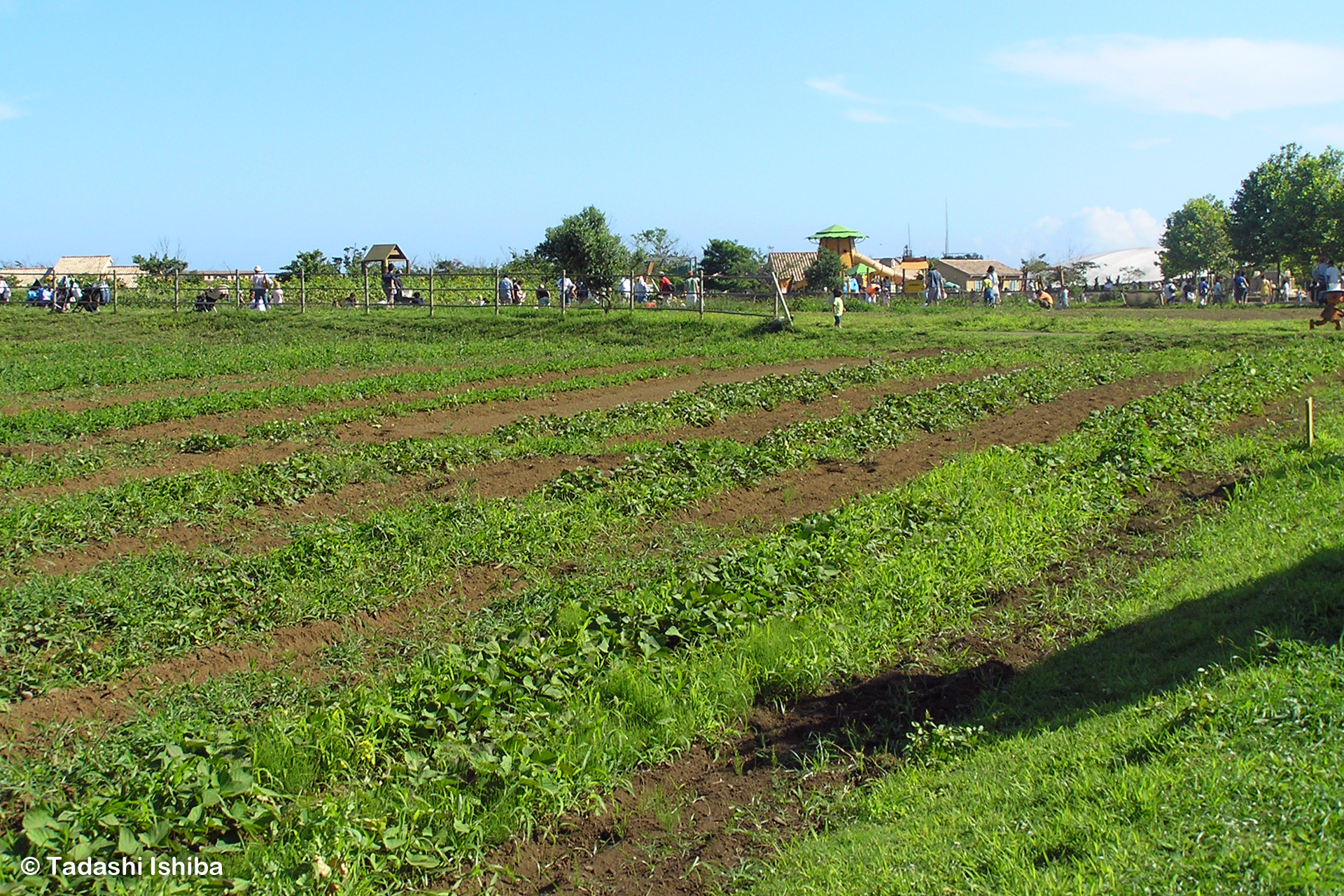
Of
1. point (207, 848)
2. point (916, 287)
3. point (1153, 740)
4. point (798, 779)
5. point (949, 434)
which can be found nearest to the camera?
point (207, 848)

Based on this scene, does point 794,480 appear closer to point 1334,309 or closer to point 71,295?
point 1334,309

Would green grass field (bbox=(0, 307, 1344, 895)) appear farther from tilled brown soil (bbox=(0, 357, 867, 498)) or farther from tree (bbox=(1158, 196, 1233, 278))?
tree (bbox=(1158, 196, 1233, 278))

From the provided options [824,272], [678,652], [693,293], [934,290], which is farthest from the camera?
[824,272]

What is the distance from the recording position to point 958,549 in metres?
9.90

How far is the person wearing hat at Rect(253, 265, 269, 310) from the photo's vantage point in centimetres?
4344

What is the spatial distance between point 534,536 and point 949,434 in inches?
308

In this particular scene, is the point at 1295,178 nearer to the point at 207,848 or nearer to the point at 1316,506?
the point at 1316,506

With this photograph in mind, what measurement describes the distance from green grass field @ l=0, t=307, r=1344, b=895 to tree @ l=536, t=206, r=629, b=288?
2869 cm

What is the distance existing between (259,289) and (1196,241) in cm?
7417

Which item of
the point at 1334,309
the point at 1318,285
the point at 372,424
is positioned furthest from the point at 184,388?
the point at 1318,285

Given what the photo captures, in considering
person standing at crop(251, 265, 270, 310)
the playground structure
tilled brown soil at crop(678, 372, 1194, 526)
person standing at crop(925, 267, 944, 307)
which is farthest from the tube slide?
tilled brown soil at crop(678, 372, 1194, 526)

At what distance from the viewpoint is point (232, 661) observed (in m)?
7.46

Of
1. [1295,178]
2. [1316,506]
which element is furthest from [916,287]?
[1316,506]

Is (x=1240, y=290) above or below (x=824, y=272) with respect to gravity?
below
